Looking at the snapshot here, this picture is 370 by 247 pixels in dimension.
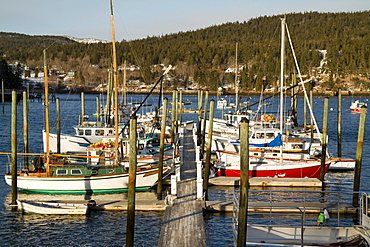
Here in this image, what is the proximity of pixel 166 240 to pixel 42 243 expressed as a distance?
636 centimetres

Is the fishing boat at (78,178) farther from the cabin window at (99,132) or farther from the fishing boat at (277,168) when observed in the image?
the cabin window at (99,132)

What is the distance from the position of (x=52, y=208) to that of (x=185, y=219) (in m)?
7.62

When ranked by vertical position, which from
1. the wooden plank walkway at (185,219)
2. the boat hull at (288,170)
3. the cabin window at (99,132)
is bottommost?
the wooden plank walkway at (185,219)

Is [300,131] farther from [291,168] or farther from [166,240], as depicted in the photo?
[166,240]

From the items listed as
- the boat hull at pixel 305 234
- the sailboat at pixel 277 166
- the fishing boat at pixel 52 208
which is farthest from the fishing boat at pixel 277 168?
the boat hull at pixel 305 234

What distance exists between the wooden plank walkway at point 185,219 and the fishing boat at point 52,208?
4741mm

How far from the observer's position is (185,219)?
2248cm

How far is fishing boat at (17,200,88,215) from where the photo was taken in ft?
83.6

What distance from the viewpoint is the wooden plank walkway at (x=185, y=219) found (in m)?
19.9

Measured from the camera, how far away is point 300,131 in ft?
177

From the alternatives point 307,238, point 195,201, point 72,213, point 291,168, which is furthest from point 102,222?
point 291,168

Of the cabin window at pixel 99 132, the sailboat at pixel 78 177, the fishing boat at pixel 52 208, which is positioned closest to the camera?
the fishing boat at pixel 52 208

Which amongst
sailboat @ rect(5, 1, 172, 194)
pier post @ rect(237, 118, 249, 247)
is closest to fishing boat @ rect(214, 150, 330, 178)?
sailboat @ rect(5, 1, 172, 194)

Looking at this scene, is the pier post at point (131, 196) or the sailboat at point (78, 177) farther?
the sailboat at point (78, 177)
